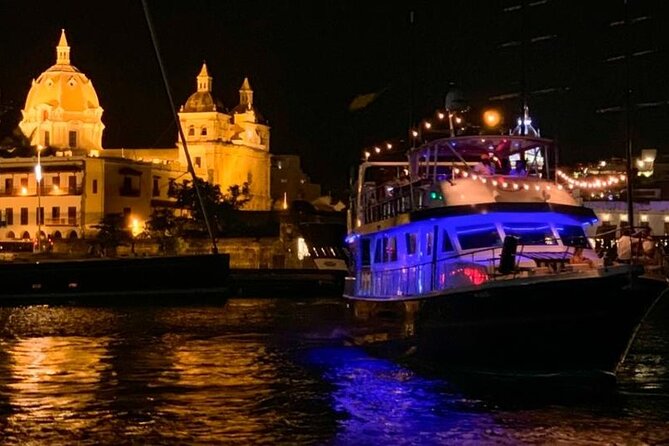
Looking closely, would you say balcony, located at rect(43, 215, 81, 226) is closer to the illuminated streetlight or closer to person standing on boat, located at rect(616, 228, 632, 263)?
the illuminated streetlight

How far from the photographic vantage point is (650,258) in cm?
2067

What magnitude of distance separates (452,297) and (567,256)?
281 centimetres

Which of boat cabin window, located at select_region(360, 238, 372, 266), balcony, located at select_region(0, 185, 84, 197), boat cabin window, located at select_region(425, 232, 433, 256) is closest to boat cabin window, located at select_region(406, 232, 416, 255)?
boat cabin window, located at select_region(425, 232, 433, 256)

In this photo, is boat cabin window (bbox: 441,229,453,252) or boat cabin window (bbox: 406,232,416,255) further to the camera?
boat cabin window (bbox: 406,232,416,255)

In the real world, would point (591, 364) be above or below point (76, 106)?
below

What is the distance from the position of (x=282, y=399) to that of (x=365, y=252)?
11.8m

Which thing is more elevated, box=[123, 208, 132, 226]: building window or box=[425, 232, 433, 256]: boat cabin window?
box=[123, 208, 132, 226]: building window

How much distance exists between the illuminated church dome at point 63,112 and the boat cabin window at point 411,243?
339 feet

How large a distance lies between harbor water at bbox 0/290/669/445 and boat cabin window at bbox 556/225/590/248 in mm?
3000

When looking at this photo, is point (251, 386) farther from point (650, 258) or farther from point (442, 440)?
point (650, 258)

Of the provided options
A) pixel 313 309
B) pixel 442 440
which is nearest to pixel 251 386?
pixel 442 440

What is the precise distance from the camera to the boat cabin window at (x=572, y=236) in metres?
23.0

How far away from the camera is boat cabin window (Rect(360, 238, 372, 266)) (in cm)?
3009

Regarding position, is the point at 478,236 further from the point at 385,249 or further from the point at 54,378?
the point at 54,378
